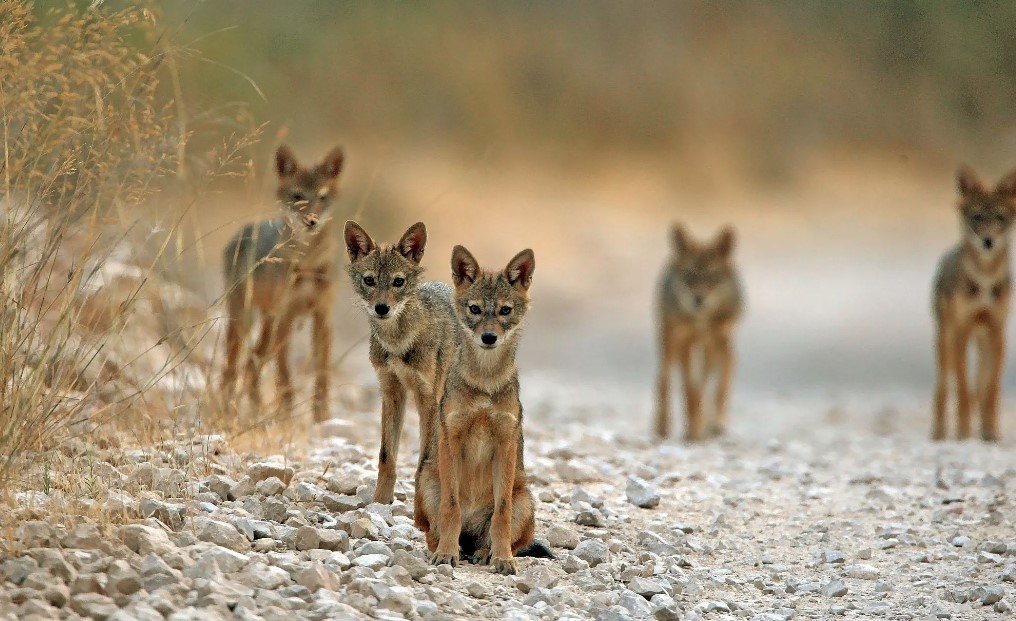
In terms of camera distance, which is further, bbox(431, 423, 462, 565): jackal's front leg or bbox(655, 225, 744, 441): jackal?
bbox(655, 225, 744, 441): jackal

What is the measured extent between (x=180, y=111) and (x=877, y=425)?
26.2 ft

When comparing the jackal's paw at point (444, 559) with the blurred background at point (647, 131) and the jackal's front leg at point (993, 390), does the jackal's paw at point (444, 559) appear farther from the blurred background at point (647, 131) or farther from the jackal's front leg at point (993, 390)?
the blurred background at point (647, 131)

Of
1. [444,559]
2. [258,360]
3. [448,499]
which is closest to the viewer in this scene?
[444,559]

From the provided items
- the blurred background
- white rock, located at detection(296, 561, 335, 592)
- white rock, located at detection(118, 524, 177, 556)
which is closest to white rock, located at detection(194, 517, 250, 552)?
white rock, located at detection(118, 524, 177, 556)

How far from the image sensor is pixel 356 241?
634cm

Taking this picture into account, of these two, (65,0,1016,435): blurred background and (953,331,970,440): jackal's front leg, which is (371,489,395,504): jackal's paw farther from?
(65,0,1016,435): blurred background

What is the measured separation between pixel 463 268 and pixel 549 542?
1.32 metres

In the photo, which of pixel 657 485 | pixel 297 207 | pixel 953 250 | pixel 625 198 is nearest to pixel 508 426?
pixel 657 485

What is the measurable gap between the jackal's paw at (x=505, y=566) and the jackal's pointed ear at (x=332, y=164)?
4.27 m

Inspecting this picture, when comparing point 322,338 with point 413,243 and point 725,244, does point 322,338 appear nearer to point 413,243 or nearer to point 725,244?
point 413,243

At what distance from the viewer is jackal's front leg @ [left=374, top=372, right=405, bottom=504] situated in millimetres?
6273

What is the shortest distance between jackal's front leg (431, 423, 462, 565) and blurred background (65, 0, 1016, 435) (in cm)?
1367

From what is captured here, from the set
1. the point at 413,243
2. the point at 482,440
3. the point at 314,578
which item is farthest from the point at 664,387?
the point at 314,578

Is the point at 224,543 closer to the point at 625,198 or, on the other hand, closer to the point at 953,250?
the point at 953,250
